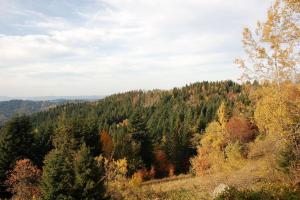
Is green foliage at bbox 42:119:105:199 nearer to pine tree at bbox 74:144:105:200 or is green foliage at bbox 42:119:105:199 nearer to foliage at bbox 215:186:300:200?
pine tree at bbox 74:144:105:200

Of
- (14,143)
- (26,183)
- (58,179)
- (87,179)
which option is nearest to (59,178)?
(58,179)

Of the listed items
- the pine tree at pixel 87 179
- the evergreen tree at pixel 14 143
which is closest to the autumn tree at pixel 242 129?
the evergreen tree at pixel 14 143

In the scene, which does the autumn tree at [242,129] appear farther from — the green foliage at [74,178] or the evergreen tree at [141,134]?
the green foliage at [74,178]

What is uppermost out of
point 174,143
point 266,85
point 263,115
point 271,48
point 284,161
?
point 271,48

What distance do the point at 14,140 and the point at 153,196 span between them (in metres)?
26.4

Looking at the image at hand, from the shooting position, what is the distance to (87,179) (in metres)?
26.6

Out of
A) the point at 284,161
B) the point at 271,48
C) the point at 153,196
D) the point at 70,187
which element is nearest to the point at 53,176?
the point at 70,187

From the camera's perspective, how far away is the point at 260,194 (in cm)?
1363

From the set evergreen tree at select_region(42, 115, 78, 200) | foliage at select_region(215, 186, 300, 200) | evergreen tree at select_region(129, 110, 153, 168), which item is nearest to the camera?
foliage at select_region(215, 186, 300, 200)

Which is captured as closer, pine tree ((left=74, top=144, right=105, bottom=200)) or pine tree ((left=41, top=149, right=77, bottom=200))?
pine tree ((left=74, top=144, right=105, bottom=200))

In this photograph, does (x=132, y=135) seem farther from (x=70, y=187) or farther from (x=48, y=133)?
(x=70, y=187)

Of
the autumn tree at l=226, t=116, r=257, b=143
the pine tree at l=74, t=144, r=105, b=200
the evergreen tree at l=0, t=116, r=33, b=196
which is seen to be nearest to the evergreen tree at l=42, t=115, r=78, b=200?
the pine tree at l=74, t=144, r=105, b=200

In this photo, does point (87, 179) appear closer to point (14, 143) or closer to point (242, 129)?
point (14, 143)

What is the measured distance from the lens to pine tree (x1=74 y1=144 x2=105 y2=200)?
85.9 ft
